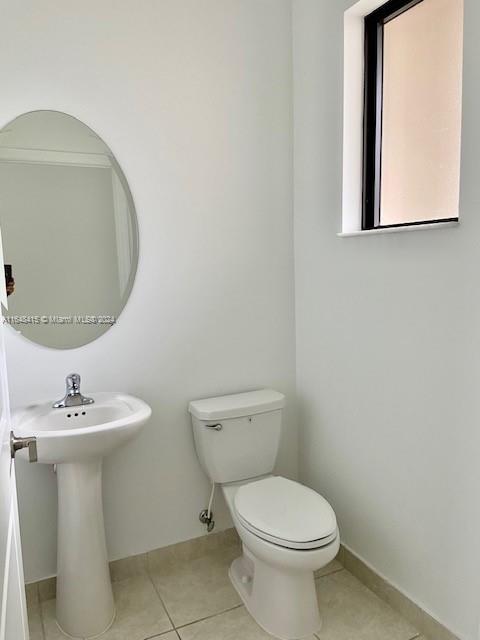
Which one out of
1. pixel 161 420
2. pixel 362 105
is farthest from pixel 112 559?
pixel 362 105

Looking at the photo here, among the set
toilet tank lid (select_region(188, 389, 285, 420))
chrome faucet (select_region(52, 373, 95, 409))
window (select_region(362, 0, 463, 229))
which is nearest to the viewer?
window (select_region(362, 0, 463, 229))

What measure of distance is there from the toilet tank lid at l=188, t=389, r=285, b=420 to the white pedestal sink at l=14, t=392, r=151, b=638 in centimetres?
29

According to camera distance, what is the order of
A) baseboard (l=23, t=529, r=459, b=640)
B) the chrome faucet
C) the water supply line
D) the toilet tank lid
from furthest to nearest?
the water supply line
the toilet tank lid
the chrome faucet
baseboard (l=23, t=529, r=459, b=640)

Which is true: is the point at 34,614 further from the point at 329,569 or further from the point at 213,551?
the point at 329,569

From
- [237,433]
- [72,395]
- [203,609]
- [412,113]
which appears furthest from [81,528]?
[412,113]

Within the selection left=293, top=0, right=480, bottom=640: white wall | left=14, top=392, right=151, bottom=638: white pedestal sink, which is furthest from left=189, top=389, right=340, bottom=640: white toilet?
left=14, top=392, right=151, bottom=638: white pedestal sink

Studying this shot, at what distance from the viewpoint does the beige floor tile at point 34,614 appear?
189 centimetres

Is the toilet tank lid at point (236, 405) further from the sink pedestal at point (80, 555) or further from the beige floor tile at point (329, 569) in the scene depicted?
the beige floor tile at point (329, 569)

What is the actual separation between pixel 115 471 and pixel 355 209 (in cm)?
146

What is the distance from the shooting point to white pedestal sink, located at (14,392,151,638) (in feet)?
6.11

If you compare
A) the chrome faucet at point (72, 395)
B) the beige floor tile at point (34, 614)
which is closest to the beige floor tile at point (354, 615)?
the beige floor tile at point (34, 614)

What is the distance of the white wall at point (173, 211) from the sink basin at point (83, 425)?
0.34ft

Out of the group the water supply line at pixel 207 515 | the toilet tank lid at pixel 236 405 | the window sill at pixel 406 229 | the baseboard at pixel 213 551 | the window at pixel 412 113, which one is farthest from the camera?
the water supply line at pixel 207 515

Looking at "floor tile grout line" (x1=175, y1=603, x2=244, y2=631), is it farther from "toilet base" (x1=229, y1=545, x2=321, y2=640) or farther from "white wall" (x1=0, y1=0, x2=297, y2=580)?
"white wall" (x1=0, y1=0, x2=297, y2=580)
